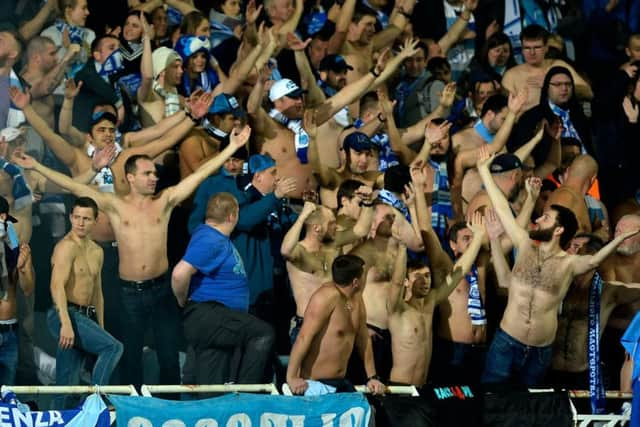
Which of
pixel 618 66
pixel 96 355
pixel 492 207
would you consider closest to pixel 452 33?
pixel 618 66

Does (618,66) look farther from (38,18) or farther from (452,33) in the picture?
(38,18)

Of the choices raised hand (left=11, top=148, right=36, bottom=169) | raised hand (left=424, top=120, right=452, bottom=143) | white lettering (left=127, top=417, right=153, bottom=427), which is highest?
raised hand (left=11, top=148, right=36, bottom=169)

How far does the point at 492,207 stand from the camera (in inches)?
587

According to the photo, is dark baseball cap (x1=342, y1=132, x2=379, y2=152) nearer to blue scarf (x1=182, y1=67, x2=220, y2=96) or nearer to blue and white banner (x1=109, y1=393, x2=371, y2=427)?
blue scarf (x1=182, y1=67, x2=220, y2=96)

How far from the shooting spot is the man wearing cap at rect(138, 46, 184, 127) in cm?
1523

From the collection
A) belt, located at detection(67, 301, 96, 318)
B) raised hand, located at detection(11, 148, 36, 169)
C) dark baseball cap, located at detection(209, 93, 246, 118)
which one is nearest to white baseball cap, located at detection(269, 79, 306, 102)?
dark baseball cap, located at detection(209, 93, 246, 118)

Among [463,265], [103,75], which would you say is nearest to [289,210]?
[463,265]

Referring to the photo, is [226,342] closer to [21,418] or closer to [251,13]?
[21,418]

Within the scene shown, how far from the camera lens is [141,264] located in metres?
13.7

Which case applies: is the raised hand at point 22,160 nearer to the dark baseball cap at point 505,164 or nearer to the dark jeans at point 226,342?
the dark jeans at point 226,342

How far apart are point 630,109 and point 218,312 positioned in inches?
261

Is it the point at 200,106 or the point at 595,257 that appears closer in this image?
the point at 595,257

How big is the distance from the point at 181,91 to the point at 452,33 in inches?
164

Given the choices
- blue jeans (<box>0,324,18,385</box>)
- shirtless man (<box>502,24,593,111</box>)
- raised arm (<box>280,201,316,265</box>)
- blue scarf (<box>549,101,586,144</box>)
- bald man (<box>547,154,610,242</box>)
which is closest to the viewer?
blue jeans (<box>0,324,18,385</box>)
